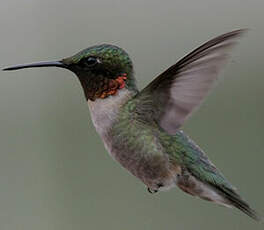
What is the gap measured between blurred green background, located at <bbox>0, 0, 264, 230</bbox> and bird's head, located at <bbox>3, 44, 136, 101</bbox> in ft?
5.25

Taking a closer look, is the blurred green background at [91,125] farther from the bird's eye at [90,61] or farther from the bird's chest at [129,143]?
the bird's eye at [90,61]

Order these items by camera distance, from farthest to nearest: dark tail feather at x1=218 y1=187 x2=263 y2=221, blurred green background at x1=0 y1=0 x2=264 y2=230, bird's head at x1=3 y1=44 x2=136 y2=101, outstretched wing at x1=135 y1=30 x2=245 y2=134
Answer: blurred green background at x1=0 y1=0 x2=264 y2=230
dark tail feather at x1=218 y1=187 x2=263 y2=221
bird's head at x1=3 y1=44 x2=136 y2=101
outstretched wing at x1=135 y1=30 x2=245 y2=134

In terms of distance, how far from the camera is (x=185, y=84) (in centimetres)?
123

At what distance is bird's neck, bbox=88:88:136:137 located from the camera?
1315 millimetres

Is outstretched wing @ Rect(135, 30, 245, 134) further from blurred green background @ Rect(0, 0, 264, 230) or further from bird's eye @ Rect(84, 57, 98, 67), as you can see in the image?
blurred green background @ Rect(0, 0, 264, 230)

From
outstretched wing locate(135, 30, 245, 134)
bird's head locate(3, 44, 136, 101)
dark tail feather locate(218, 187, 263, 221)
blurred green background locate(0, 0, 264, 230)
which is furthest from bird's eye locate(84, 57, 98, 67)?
blurred green background locate(0, 0, 264, 230)

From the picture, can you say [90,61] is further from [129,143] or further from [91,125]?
[91,125]

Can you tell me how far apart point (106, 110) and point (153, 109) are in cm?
10

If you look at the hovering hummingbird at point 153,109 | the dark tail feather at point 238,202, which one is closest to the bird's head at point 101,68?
the hovering hummingbird at point 153,109

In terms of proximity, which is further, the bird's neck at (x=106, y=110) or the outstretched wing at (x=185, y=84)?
the bird's neck at (x=106, y=110)

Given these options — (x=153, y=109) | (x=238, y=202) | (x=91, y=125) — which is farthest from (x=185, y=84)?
(x=91, y=125)

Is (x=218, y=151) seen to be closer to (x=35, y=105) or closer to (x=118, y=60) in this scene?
(x=35, y=105)

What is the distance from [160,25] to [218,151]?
1145 mm

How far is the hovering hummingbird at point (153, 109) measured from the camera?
3.92ft
